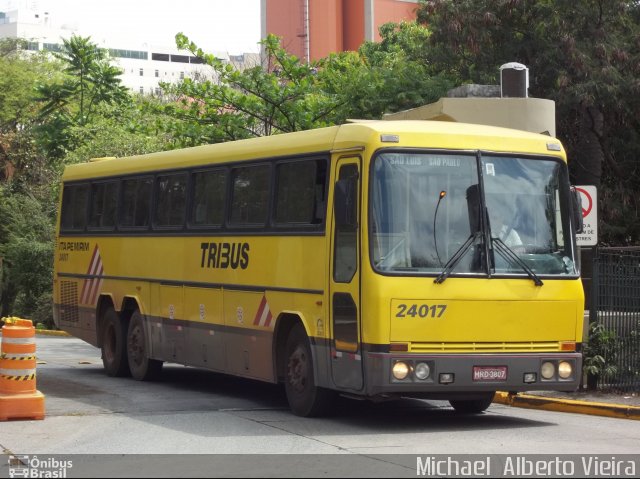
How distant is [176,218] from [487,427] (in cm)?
626

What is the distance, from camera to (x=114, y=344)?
19.6 meters

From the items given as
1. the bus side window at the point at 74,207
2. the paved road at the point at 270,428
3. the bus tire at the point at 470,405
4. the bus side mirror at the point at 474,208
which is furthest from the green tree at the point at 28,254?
the bus side mirror at the point at 474,208

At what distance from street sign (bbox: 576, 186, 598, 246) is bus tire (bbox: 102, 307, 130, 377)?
7.41 m

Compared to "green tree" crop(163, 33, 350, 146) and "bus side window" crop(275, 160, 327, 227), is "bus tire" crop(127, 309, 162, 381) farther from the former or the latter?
"green tree" crop(163, 33, 350, 146)

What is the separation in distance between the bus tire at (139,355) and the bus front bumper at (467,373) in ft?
21.8

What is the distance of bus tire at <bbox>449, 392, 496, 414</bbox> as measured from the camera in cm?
1460

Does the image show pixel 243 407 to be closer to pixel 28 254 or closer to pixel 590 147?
pixel 590 147

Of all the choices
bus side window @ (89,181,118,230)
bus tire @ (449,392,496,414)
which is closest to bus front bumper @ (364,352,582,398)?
bus tire @ (449,392,496,414)

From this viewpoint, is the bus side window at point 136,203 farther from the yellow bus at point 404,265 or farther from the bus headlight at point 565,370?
the bus headlight at point 565,370

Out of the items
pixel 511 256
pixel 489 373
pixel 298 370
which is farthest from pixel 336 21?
pixel 489 373

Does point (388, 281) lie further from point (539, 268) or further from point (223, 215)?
point (223, 215)

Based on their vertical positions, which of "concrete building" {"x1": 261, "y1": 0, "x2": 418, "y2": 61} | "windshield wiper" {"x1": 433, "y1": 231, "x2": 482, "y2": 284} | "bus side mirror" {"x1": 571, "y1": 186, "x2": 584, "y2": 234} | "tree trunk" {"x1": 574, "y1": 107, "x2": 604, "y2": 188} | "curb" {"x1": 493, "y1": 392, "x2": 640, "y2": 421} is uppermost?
"concrete building" {"x1": 261, "y1": 0, "x2": 418, "y2": 61}

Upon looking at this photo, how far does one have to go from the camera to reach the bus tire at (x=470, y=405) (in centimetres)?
Answer: 1460

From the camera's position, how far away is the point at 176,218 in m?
17.5
